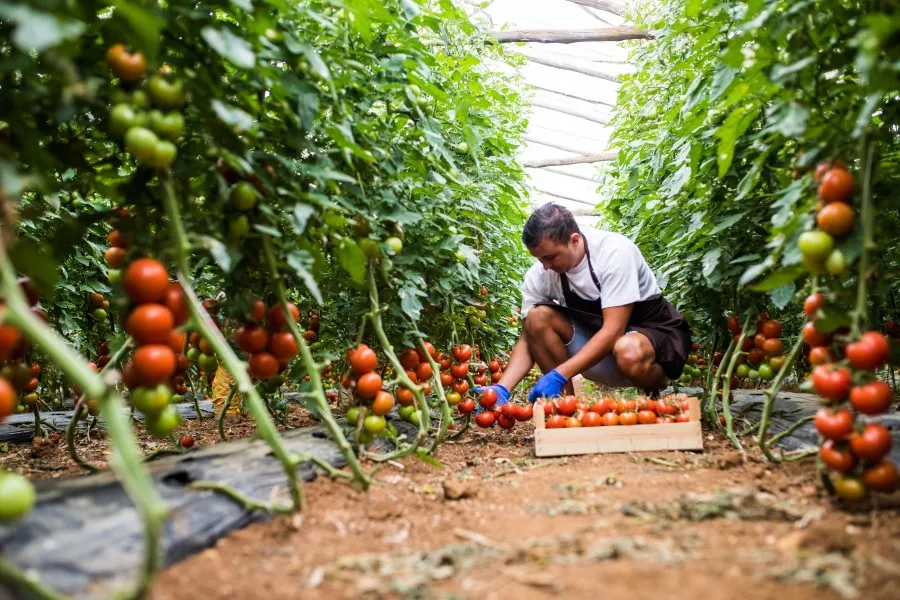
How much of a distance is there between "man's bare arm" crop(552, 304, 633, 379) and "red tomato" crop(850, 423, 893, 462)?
1.94 meters

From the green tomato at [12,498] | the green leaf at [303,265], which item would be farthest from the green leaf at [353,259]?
the green tomato at [12,498]

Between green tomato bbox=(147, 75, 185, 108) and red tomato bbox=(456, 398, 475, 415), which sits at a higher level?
green tomato bbox=(147, 75, 185, 108)

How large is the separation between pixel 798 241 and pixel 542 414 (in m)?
1.46

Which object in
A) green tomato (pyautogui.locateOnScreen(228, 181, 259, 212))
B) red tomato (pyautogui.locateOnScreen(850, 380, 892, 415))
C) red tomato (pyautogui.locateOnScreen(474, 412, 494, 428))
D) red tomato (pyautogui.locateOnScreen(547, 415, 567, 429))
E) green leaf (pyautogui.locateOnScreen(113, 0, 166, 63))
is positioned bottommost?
red tomato (pyautogui.locateOnScreen(474, 412, 494, 428))

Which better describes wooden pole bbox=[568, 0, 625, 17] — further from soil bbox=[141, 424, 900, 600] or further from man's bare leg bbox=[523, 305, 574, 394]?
soil bbox=[141, 424, 900, 600]

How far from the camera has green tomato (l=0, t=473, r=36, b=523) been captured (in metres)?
0.94

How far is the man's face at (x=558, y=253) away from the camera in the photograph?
3.46 meters

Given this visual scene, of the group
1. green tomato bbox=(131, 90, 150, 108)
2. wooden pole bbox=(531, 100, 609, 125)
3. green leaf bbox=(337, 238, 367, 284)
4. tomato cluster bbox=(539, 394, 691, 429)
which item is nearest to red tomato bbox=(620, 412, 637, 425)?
tomato cluster bbox=(539, 394, 691, 429)

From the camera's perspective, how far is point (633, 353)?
339cm

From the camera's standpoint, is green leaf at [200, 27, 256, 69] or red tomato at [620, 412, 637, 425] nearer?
green leaf at [200, 27, 256, 69]

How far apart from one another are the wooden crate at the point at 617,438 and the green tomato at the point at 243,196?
1.66 meters

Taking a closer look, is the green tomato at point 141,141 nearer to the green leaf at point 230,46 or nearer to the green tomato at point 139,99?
the green tomato at point 139,99

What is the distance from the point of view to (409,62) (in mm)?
2270

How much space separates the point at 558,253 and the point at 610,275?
33cm
